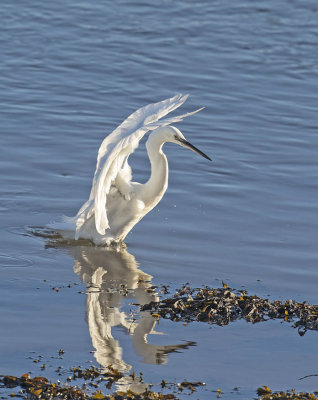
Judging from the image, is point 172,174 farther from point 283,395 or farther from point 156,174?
point 283,395

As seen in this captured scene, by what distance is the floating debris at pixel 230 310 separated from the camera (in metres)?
7.75

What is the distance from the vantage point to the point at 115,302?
8.16m

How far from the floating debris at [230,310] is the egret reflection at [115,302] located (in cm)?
22

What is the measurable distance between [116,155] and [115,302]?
1.52 m

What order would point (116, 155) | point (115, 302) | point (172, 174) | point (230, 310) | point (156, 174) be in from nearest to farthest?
1. point (230, 310)
2. point (115, 302)
3. point (116, 155)
4. point (156, 174)
5. point (172, 174)

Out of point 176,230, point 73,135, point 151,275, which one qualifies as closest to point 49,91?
point 73,135

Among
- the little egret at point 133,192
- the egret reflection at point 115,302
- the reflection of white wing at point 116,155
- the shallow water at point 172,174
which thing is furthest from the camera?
the little egret at point 133,192

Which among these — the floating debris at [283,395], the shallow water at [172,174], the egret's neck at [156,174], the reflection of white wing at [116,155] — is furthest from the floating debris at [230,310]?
the egret's neck at [156,174]

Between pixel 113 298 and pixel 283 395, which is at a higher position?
pixel 113 298

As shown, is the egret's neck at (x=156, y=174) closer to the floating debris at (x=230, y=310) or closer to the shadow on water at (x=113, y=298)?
the shadow on water at (x=113, y=298)

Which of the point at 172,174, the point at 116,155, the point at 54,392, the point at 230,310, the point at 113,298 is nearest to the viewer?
the point at 54,392

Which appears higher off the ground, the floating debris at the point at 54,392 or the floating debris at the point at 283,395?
the floating debris at the point at 54,392

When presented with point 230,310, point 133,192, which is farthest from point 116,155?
point 230,310

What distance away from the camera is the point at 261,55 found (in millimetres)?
18266
